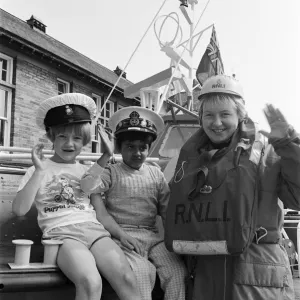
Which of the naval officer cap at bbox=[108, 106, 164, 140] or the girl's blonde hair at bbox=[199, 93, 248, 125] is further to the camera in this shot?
the naval officer cap at bbox=[108, 106, 164, 140]

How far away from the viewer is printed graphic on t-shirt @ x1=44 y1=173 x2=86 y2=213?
249cm

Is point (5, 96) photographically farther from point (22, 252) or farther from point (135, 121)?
point (22, 252)

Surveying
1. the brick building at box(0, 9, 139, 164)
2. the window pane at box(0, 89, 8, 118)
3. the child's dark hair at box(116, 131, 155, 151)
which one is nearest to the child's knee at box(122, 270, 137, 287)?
the child's dark hair at box(116, 131, 155, 151)

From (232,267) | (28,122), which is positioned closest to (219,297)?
(232,267)

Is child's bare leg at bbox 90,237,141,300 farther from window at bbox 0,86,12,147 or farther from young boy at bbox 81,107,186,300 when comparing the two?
window at bbox 0,86,12,147

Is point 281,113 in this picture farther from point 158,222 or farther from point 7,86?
point 7,86

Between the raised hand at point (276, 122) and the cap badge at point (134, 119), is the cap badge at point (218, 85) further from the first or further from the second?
the cap badge at point (134, 119)

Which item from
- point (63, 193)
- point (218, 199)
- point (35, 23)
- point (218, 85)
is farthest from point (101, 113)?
point (218, 199)

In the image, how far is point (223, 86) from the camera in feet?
7.96

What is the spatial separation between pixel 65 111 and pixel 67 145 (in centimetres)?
21

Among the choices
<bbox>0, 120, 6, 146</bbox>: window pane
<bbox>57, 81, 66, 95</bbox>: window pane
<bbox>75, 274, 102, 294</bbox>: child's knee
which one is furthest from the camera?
<bbox>57, 81, 66, 95</bbox>: window pane

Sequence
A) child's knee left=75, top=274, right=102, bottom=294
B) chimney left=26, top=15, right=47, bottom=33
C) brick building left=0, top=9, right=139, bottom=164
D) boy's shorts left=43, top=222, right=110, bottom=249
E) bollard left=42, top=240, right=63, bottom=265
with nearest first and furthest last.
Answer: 1. child's knee left=75, top=274, right=102, bottom=294
2. bollard left=42, top=240, right=63, bottom=265
3. boy's shorts left=43, top=222, right=110, bottom=249
4. brick building left=0, top=9, right=139, bottom=164
5. chimney left=26, top=15, right=47, bottom=33

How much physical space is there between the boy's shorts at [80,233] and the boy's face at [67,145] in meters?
0.44

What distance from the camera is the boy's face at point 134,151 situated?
2.72 meters
